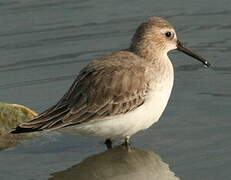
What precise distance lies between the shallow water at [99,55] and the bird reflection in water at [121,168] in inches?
2.0

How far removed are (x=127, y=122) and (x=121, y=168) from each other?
60cm

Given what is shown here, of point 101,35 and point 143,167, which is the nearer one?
point 143,167

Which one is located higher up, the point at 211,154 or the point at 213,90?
the point at 213,90

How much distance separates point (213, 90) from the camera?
1233 centimetres

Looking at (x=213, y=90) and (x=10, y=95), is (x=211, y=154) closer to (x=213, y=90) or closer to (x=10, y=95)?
(x=213, y=90)

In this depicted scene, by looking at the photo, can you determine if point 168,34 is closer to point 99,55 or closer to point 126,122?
point 126,122

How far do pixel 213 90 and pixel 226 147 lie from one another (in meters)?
2.01

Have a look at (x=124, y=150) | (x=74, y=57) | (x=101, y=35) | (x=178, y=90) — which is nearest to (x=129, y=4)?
(x=101, y=35)

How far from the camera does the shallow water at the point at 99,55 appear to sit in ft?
33.9

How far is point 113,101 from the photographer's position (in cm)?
1046

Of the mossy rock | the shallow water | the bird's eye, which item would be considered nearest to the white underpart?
the shallow water

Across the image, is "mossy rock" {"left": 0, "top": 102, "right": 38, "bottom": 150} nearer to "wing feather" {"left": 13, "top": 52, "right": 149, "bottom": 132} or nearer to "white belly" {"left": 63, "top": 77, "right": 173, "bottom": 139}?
"wing feather" {"left": 13, "top": 52, "right": 149, "bottom": 132}

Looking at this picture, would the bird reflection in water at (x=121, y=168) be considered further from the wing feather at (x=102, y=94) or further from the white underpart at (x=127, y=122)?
the wing feather at (x=102, y=94)

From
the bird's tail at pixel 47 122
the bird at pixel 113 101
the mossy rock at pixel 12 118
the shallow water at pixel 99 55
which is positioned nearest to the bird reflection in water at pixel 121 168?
the shallow water at pixel 99 55
